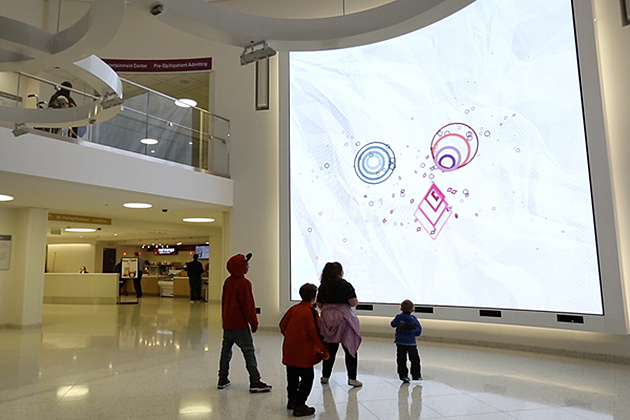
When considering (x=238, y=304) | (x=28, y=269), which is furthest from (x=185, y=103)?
(x=238, y=304)

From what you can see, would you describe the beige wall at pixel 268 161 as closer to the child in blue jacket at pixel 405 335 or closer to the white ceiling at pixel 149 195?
the white ceiling at pixel 149 195

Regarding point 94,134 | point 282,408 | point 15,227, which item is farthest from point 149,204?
point 282,408

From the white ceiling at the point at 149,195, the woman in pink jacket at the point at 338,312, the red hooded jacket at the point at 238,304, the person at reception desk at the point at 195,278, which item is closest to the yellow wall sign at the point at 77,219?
the white ceiling at the point at 149,195

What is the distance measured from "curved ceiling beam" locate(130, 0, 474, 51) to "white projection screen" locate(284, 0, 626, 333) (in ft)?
14.2

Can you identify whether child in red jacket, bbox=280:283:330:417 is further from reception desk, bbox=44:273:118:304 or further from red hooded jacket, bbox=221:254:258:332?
reception desk, bbox=44:273:118:304

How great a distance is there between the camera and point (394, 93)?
27.4 feet

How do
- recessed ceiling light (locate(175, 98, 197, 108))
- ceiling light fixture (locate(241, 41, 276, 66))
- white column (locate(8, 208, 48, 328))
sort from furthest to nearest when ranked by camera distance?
white column (locate(8, 208, 48, 328))
recessed ceiling light (locate(175, 98, 197, 108))
ceiling light fixture (locate(241, 41, 276, 66))

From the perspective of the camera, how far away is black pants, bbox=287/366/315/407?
159 inches

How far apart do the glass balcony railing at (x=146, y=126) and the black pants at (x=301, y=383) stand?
5.44 meters

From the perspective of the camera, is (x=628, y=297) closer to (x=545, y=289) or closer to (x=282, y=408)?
(x=545, y=289)

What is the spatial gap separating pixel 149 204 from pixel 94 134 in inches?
104

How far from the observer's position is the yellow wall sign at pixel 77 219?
40.4ft

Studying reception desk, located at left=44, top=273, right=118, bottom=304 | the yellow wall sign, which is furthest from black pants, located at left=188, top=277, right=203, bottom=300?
the yellow wall sign

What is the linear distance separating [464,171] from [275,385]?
4536 millimetres
